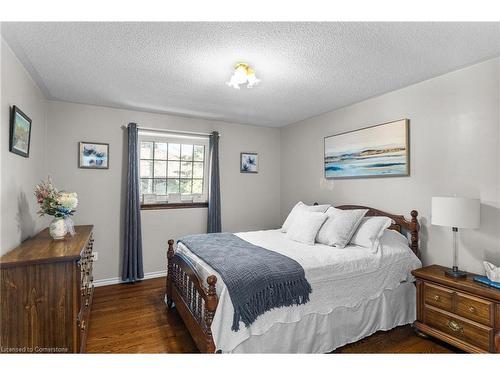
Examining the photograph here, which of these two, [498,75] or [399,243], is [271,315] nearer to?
[399,243]

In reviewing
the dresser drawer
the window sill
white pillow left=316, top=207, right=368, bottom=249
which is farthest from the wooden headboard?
the window sill

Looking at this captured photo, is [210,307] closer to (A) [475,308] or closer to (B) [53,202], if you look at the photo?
(B) [53,202]

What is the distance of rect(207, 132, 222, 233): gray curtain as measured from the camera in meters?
4.29

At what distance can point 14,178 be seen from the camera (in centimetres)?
221

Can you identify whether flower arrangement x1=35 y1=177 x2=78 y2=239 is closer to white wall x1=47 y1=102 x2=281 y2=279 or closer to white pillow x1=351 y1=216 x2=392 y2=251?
white wall x1=47 y1=102 x2=281 y2=279

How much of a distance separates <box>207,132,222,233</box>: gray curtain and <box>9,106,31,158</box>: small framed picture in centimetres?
230

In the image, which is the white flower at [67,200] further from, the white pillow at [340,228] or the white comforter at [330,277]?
the white pillow at [340,228]

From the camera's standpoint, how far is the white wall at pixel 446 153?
2.29m

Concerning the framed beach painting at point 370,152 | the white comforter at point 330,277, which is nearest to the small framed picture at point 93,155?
the white comforter at point 330,277

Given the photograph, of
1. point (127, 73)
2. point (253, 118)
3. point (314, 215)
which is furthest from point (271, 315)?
point (253, 118)

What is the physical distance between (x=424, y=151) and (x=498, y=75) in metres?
0.82

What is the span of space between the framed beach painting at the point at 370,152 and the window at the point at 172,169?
1997 mm

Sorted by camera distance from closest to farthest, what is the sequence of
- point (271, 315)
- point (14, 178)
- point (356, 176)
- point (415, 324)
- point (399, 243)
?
point (271, 315), point (14, 178), point (415, 324), point (399, 243), point (356, 176)

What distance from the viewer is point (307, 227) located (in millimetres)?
3062
